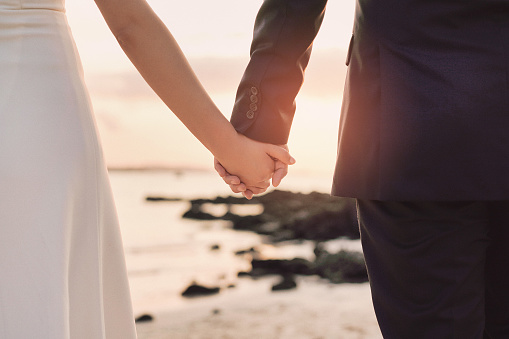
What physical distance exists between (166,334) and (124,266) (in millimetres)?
2746

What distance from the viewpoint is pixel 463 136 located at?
1469 mm

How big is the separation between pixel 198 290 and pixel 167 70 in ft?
12.9

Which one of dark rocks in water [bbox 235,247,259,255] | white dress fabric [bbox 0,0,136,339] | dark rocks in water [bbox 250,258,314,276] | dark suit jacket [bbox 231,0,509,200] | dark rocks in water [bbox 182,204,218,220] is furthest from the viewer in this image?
dark rocks in water [bbox 182,204,218,220]

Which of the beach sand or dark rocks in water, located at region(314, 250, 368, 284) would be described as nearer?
the beach sand

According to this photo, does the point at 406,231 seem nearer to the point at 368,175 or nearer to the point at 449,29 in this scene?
the point at 368,175

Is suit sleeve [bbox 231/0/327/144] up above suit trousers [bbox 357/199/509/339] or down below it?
above

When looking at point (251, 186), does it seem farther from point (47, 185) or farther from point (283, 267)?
point (283, 267)

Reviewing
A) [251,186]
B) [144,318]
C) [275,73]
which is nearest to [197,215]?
[144,318]

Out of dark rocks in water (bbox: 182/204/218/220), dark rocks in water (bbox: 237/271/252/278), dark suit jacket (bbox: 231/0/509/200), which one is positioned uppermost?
dark suit jacket (bbox: 231/0/509/200)

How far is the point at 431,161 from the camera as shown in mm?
1501

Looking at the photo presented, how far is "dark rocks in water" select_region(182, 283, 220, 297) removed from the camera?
5.23 m

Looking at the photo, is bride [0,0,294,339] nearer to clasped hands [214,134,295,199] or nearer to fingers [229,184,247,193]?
clasped hands [214,134,295,199]

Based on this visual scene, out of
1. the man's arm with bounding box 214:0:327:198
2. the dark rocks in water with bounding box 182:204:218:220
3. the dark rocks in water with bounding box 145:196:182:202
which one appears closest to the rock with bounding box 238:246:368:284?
the man's arm with bounding box 214:0:327:198

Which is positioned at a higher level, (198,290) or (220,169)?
(220,169)
